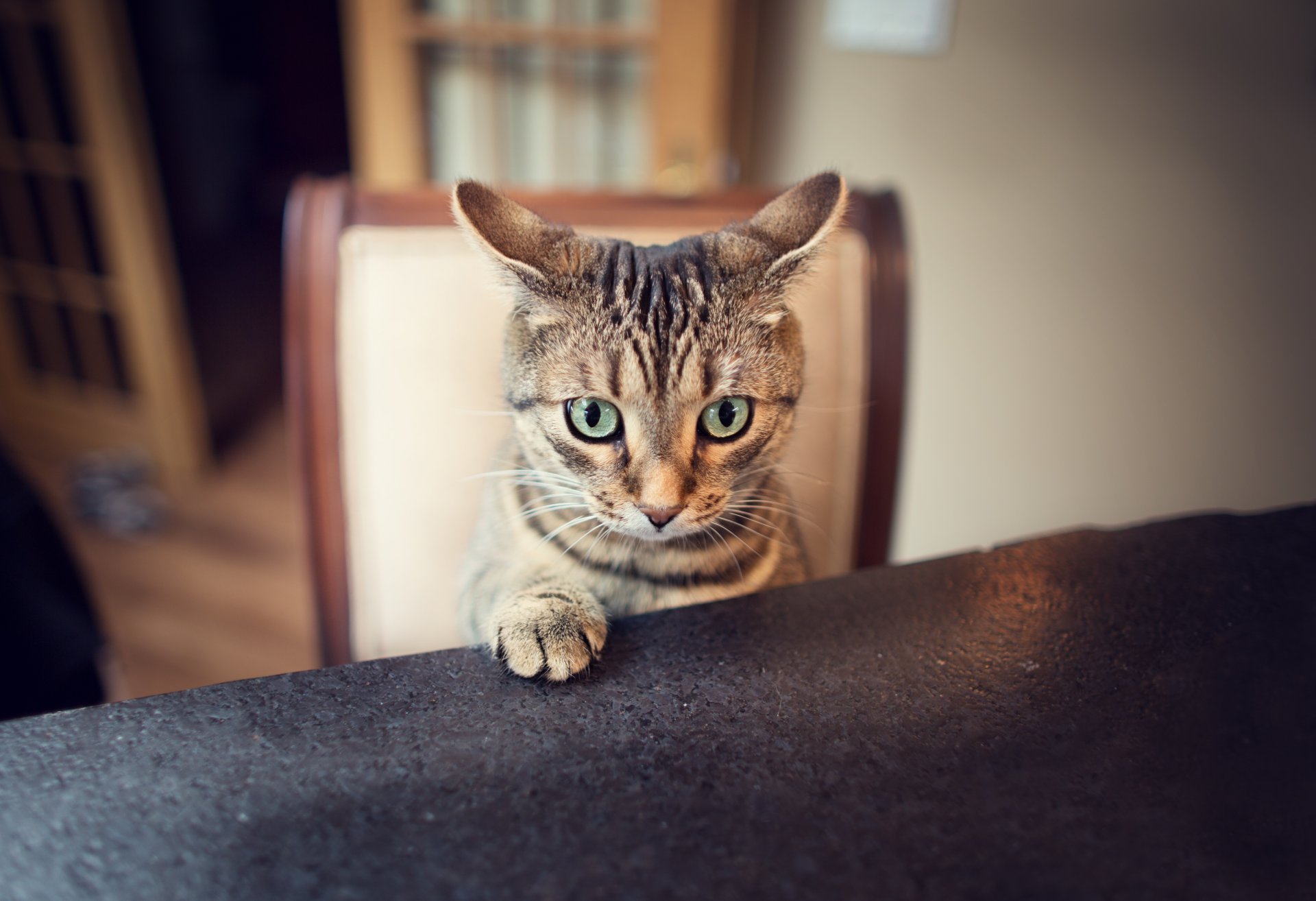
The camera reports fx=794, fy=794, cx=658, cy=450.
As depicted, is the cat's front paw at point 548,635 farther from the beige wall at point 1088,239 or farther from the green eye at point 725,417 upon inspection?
the beige wall at point 1088,239

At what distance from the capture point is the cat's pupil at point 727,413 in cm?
57

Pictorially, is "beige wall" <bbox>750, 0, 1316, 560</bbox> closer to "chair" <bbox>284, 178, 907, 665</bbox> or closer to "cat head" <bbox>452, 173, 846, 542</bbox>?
"chair" <bbox>284, 178, 907, 665</bbox>

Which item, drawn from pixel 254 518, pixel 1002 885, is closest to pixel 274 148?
pixel 254 518

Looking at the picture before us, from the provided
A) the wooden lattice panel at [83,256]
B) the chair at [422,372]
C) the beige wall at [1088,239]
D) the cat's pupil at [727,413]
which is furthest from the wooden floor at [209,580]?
the beige wall at [1088,239]

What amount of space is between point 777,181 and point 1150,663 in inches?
54.6

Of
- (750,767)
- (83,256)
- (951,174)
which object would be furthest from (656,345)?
(83,256)

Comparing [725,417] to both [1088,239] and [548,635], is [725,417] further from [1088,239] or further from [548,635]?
[1088,239]

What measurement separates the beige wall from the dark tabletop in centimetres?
79

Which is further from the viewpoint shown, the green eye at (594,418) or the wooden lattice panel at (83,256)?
the wooden lattice panel at (83,256)

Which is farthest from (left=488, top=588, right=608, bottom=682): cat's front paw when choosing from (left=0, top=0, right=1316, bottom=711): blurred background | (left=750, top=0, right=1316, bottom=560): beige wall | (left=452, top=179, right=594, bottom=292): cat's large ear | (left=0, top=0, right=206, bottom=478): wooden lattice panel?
(left=0, top=0, right=206, bottom=478): wooden lattice panel

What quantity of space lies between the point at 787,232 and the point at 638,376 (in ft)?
0.51

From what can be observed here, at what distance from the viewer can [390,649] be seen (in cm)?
88

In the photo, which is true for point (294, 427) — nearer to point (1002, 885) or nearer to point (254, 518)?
point (1002, 885)

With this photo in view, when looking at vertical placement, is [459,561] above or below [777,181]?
below
